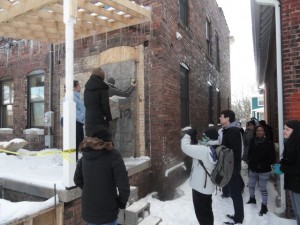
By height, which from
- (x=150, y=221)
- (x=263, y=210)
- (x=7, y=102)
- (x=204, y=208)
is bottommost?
(x=263, y=210)

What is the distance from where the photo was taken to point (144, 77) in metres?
6.39

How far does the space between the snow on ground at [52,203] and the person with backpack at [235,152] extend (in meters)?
0.33

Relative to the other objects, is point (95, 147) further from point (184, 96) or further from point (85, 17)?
point (184, 96)

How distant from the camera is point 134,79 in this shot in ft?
21.0

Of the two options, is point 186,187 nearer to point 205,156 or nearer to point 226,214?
point 226,214

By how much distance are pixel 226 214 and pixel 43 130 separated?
5.87m

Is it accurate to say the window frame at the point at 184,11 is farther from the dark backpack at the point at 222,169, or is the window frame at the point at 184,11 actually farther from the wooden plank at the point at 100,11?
the dark backpack at the point at 222,169

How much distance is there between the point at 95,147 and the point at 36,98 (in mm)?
6679

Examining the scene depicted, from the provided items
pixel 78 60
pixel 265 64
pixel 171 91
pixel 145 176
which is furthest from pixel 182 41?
pixel 265 64

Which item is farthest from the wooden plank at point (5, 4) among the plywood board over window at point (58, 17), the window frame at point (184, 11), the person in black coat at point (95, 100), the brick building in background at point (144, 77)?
the window frame at point (184, 11)

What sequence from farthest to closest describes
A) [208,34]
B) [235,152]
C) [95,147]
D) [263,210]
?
[208,34]
[263,210]
[235,152]
[95,147]

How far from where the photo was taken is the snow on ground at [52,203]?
369 centimetres

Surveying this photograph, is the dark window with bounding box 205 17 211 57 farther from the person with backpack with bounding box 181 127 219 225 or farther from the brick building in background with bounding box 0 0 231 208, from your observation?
the person with backpack with bounding box 181 127 219 225

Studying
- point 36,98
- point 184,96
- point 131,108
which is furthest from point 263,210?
point 36,98
